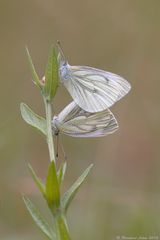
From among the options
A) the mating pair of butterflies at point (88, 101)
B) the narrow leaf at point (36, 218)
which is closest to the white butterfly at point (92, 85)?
the mating pair of butterflies at point (88, 101)

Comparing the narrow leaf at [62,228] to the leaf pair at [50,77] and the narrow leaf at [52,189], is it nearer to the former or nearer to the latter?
the narrow leaf at [52,189]

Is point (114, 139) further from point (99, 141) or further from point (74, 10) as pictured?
point (74, 10)

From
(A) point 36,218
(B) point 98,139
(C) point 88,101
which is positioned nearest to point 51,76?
(C) point 88,101

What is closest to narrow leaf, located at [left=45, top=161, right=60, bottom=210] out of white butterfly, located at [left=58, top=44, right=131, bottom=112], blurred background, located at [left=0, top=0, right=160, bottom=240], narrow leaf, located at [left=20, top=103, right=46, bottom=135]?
narrow leaf, located at [left=20, top=103, right=46, bottom=135]

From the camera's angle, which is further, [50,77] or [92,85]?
[92,85]

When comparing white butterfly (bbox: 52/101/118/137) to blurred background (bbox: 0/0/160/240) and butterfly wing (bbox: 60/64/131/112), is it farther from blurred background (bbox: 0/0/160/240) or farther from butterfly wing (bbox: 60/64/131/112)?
blurred background (bbox: 0/0/160/240)

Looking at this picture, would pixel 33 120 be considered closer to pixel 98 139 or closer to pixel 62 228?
pixel 62 228
